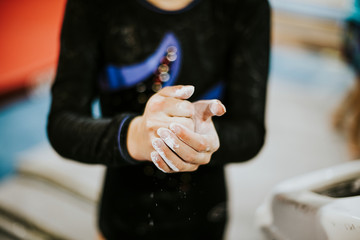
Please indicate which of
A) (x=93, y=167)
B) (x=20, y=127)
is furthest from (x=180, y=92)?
(x=20, y=127)

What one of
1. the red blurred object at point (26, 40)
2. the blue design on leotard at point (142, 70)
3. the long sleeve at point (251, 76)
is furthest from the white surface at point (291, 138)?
the red blurred object at point (26, 40)

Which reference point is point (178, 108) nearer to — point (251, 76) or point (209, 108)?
point (209, 108)

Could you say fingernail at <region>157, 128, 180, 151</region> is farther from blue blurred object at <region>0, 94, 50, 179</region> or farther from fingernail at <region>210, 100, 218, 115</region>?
blue blurred object at <region>0, 94, 50, 179</region>

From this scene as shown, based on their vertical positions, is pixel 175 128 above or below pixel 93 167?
above

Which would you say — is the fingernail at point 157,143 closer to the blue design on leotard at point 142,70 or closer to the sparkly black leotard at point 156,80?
the sparkly black leotard at point 156,80

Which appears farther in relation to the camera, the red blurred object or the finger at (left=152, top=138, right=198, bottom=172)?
the red blurred object

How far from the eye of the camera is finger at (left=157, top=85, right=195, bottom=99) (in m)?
0.41

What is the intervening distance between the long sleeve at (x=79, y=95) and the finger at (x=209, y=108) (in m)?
0.14

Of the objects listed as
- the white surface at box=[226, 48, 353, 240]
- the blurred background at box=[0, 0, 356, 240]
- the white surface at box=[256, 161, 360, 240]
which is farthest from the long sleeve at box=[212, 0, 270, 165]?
the blurred background at box=[0, 0, 356, 240]

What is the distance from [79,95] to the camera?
59 centimetres

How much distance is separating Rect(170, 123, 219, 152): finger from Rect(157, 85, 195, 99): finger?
41mm

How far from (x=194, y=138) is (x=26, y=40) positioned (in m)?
2.96

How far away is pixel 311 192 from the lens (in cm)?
59

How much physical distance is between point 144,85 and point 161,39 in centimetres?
10
